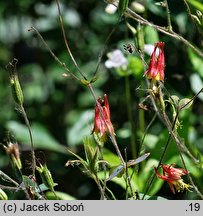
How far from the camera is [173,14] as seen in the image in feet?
6.04

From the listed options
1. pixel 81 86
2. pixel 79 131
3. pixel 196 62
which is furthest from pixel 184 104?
pixel 81 86

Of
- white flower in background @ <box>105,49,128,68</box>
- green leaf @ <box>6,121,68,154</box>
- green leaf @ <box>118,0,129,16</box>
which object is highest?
green leaf @ <box>118,0,129,16</box>

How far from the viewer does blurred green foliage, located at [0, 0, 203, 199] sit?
6.27 feet

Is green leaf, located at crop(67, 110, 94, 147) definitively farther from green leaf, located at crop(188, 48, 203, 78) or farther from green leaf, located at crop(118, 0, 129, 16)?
green leaf, located at crop(118, 0, 129, 16)

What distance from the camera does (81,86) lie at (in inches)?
108

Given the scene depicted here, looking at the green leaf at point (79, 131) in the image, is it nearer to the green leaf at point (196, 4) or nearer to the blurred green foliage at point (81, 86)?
the blurred green foliage at point (81, 86)

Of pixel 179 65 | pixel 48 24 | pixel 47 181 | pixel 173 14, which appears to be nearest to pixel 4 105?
pixel 48 24

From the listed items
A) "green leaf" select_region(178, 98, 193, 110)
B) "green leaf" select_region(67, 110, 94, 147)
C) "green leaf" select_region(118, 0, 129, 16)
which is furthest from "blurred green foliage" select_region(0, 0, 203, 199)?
"green leaf" select_region(118, 0, 129, 16)

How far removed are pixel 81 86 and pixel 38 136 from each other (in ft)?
1.24

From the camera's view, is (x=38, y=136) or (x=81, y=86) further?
(x=81, y=86)

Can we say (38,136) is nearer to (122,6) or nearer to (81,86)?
(81,86)

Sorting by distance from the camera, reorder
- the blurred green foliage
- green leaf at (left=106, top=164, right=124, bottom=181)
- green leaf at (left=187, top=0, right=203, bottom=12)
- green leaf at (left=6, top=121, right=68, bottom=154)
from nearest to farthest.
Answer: green leaf at (left=106, top=164, right=124, bottom=181) < green leaf at (left=187, top=0, right=203, bottom=12) < the blurred green foliage < green leaf at (left=6, top=121, right=68, bottom=154)
